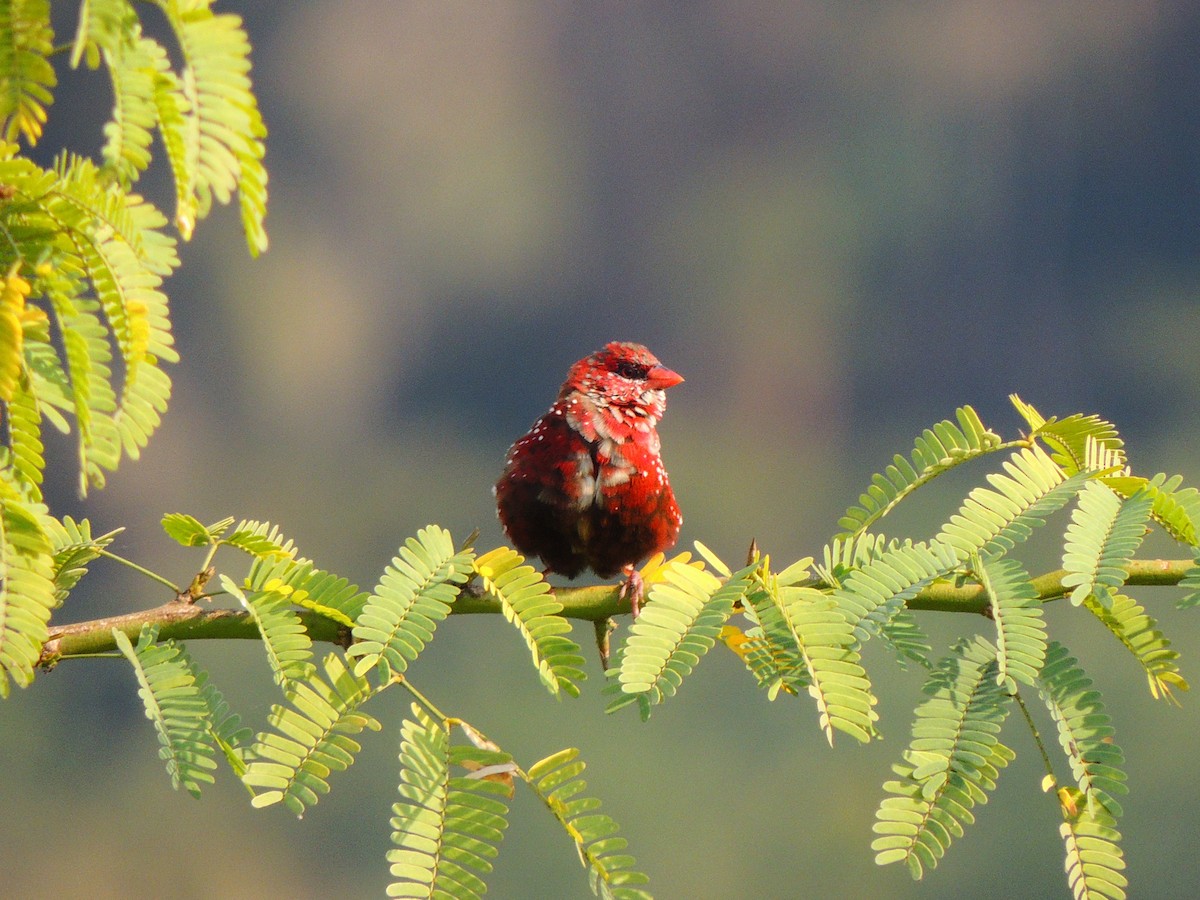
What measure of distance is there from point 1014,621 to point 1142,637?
0.77 feet

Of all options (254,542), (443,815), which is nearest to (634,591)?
(443,815)

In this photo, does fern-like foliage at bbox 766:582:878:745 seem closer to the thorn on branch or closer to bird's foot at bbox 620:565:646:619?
bird's foot at bbox 620:565:646:619

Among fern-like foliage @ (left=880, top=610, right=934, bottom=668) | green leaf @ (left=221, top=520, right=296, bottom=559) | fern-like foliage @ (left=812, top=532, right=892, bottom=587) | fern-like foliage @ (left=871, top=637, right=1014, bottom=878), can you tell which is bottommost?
fern-like foliage @ (left=871, top=637, right=1014, bottom=878)

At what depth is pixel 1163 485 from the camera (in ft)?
4.60

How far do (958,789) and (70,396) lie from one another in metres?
0.99

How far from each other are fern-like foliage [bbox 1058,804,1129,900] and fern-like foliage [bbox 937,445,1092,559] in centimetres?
31

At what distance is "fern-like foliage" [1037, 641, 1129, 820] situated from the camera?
1.29 m

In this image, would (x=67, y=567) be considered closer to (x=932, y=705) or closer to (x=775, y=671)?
(x=775, y=671)

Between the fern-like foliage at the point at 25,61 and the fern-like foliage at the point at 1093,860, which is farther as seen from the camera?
the fern-like foliage at the point at 1093,860

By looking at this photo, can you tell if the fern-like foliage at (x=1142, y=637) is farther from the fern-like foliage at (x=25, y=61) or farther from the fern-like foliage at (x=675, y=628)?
the fern-like foliage at (x=25, y=61)

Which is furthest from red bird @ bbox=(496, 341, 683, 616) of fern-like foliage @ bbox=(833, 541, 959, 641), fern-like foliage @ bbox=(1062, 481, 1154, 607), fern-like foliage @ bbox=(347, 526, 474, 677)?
fern-like foliage @ bbox=(1062, 481, 1154, 607)

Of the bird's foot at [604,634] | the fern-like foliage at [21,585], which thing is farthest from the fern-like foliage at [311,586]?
the bird's foot at [604,634]

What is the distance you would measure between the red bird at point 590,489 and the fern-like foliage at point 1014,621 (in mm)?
940

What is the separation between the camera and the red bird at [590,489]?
2.17m
